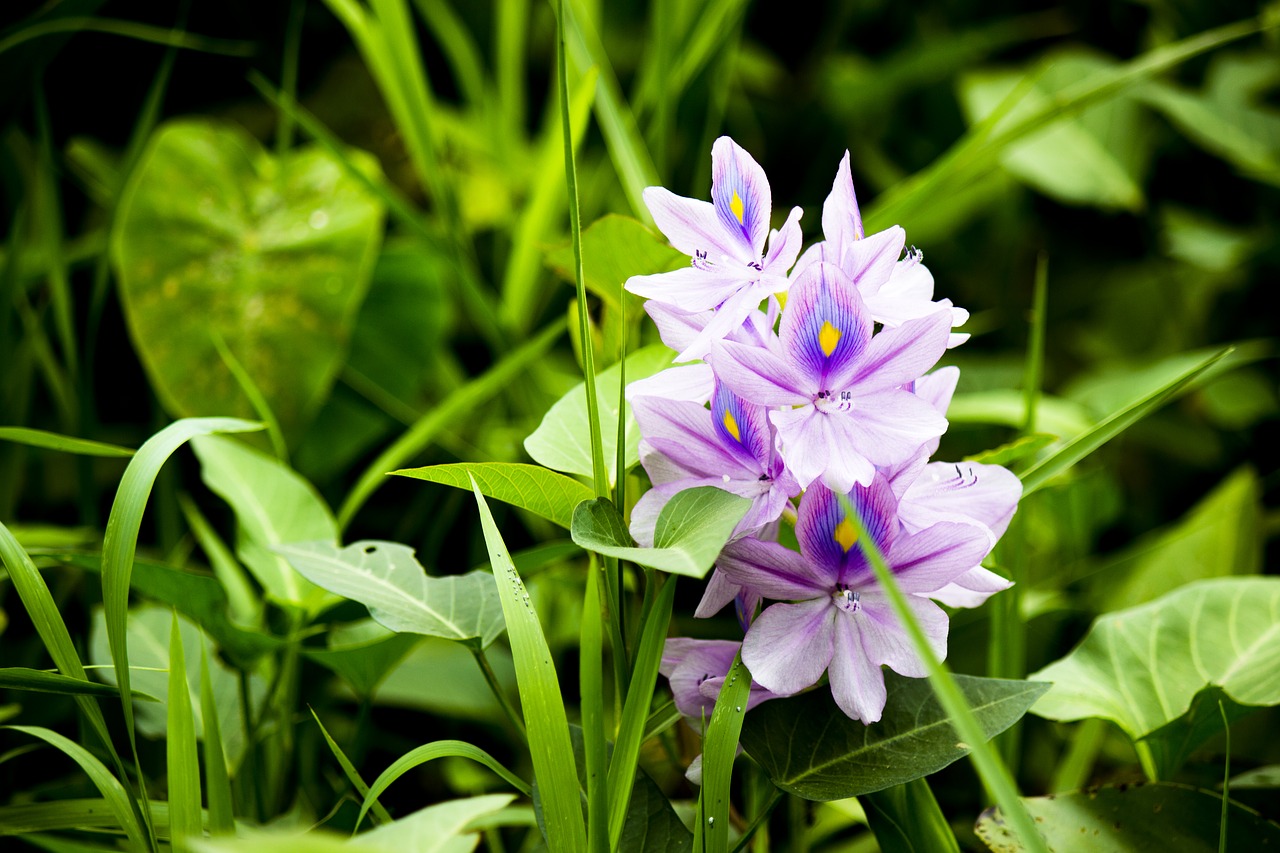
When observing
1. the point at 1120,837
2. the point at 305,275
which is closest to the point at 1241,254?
the point at 1120,837

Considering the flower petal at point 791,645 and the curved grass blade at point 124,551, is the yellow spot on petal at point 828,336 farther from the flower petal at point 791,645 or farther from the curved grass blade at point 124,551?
the curved grass blade at point 124,551

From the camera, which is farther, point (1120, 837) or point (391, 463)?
point (391, 463)

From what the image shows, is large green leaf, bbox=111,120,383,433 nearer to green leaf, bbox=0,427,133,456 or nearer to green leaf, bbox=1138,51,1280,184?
green leaf, bbox=0,427,133,456

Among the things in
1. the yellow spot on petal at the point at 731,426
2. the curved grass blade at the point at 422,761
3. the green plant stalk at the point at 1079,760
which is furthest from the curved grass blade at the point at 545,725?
the green plant stalk at the point at 1079,760

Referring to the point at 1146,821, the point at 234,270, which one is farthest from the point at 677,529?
the point at 234,270

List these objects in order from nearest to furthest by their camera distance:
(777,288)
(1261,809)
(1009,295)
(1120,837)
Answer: (777,288) → (1120,837) → (1261,809) → (1009,295)

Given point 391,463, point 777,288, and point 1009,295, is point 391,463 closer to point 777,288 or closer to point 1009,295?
point 777,288
